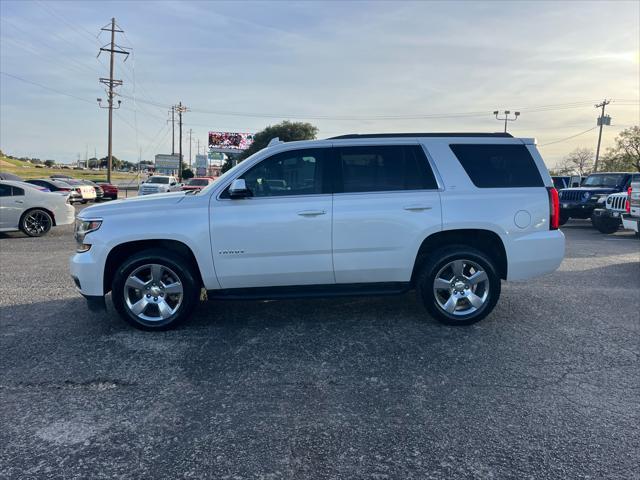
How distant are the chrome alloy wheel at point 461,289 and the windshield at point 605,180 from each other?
15.3 metres

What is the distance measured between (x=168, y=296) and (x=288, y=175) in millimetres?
1768

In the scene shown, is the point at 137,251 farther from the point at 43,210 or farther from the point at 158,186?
the point at 158,186

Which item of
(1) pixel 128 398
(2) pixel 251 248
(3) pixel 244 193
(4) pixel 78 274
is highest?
(3) pixel 244 193

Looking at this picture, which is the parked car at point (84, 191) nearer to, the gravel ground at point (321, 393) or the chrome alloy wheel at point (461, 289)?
the gravel ground at point (321, 393)

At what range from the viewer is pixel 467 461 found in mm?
2732

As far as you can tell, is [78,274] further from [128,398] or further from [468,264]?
[468,264]

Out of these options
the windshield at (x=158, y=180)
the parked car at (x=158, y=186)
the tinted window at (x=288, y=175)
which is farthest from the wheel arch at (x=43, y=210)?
the windshield at (x=158, y=180)

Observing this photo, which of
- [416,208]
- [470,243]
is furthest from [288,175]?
[470,243]

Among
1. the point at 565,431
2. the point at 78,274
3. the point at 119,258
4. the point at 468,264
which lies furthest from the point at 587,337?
the point at 78,274

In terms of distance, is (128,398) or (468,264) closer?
(128,398)

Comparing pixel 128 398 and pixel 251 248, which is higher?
pixel 251 248

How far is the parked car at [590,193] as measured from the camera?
1669cm

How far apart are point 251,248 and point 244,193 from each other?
0.56 metres

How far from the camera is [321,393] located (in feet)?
11.7
